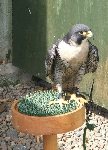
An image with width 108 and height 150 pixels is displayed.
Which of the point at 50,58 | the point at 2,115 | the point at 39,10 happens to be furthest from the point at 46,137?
the point at 39,10

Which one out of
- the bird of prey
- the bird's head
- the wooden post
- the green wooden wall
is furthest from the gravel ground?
the bird's head

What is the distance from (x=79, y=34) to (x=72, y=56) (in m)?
0.19

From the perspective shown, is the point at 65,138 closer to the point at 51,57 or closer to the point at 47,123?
the point at 51,57

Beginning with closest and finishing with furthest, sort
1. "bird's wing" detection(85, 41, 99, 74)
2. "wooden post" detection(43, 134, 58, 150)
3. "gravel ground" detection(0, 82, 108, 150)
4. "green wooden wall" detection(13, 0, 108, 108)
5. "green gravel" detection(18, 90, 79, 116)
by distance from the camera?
"green gravel" detection(18, 90, 79, 116) → "wooden post" detection(43, 134, 58, 150) → "bird's wing" detection(85, 41, 99, 74) → "gravel ground" detection(0, 82, 108, 150) → "green wooden wall" detection(13, 0, 108, 108)

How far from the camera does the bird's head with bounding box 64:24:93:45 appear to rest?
363cm

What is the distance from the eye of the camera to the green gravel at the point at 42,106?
11.0 feet

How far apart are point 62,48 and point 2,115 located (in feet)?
6.42

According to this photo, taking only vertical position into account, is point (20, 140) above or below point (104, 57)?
below

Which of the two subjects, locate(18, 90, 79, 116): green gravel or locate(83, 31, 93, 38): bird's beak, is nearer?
locate(18, 90, 79, 116): green gravel

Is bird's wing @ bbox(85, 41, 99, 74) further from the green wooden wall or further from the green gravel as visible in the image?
the green wooden wall

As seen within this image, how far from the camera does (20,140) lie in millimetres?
4898

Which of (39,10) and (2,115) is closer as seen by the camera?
(2,115)

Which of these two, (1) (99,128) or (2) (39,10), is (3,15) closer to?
(2) (39,10)

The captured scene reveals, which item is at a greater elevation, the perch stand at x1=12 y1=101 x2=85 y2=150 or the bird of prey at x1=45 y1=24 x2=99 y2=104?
the bird of prey at x1=45 y1=24 x2=99 y2=104
